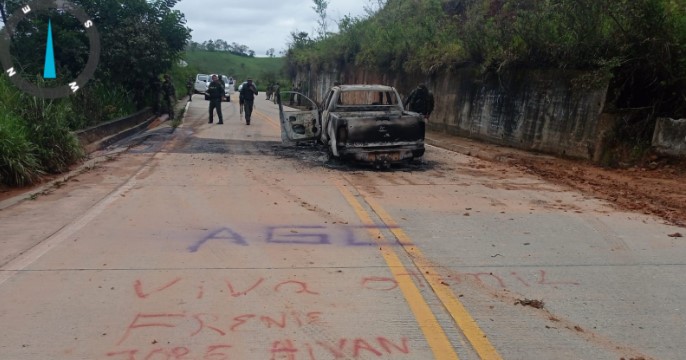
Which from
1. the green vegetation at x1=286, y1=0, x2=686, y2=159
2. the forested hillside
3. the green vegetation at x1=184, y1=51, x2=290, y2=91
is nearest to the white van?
the forested hillside

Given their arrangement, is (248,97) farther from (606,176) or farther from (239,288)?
(239,288)

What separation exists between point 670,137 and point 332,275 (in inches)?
349

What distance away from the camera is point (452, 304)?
4.46 metres

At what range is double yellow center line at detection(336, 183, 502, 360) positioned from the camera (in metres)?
3.72

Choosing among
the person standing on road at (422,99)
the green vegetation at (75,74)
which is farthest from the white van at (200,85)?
the person standing on road at (422,99)

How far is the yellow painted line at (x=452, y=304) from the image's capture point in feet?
12.2

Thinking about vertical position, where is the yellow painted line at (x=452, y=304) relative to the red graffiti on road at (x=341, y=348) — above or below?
above

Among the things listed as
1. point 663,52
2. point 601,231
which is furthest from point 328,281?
point 663,52

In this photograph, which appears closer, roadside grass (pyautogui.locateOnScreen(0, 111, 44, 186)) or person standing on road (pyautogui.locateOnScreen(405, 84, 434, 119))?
roadside grass (pyautogui.locateOnScreen(0, 111, 44, 186))

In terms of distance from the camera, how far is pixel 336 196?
Result: 872cm

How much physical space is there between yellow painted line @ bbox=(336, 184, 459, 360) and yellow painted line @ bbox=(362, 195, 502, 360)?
16cm

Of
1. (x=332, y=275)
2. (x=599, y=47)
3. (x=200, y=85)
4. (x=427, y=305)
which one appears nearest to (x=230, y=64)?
(x=200, y=85)

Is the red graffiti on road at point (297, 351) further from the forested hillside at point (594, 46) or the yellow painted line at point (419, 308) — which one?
the forested hillside at point (594, 46)

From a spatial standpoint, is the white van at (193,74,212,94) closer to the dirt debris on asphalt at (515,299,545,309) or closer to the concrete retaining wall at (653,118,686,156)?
the concrete retaining wall at (653,118,686,156)
